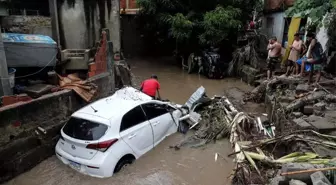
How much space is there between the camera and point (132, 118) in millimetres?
5934

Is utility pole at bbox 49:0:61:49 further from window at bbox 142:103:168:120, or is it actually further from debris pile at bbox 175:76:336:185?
debris pile at bbox 175:76:336:185

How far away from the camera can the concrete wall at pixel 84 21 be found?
35.0ft

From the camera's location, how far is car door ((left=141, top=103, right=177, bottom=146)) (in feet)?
21.3

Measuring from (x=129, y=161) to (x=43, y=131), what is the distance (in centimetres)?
214

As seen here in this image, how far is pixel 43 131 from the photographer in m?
6.13

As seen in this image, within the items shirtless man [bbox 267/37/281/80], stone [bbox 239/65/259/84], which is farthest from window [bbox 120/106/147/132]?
stone [bbox 239/65/259/84]

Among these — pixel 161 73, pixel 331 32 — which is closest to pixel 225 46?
pixel 161 73

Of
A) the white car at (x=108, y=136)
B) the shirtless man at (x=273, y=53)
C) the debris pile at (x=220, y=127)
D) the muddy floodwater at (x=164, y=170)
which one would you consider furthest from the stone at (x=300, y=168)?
the shirtless man at (x=273, y=53)

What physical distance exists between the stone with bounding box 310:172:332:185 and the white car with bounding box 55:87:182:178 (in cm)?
350

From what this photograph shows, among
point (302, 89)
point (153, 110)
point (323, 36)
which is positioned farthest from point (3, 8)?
point (323, 36)

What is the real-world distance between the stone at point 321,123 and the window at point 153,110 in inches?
138

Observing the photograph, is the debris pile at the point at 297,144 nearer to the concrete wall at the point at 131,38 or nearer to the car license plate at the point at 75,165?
the car license plate at the point at 75,165

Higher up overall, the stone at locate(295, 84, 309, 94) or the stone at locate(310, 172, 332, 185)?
the stone at locate(295, 84, 309, 94)

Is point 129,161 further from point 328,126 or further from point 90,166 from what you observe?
point 328,126
